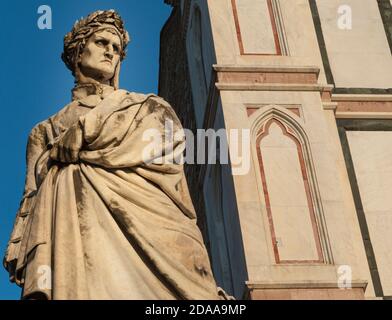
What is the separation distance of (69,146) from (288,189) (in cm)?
444

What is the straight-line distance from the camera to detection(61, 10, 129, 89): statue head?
4.23 m

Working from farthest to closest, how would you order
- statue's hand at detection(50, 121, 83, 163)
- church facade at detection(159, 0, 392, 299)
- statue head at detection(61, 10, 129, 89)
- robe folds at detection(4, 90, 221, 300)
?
church facade at detection(159, 0, 392, 299), statue head at detection(61, 10, 129, 89), statue's hand at detection(50, 121, 83, 163), robe folds at detection(4, 90, 221, 300)

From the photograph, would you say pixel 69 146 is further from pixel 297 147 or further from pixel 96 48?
pixel 297 147

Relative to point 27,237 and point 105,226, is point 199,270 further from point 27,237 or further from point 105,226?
point 27,237

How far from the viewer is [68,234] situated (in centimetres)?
346

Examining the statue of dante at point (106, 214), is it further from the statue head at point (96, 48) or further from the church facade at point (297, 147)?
the church facade at point (297, 147)

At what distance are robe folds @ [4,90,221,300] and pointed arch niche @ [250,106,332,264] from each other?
3.77m

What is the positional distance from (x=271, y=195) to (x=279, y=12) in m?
2.30

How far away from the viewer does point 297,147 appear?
8359 millimetres

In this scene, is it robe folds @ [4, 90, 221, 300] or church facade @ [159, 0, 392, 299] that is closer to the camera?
robe folds @ [4, 90, 221, 300]

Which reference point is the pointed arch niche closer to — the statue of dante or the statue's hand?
the statue of dante

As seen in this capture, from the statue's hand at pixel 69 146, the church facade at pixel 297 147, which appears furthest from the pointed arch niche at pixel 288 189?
the statue's hand at pixel 69 146

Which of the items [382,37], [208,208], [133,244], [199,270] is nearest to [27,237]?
[133,244]

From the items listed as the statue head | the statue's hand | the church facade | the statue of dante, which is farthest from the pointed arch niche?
the statue's hand
